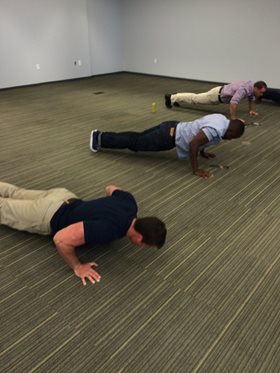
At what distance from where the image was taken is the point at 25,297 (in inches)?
71.2

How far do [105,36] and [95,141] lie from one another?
603 centimetres

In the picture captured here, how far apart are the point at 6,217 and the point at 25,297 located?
0.65 metres

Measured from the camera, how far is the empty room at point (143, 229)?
5.11ft

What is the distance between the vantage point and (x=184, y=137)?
325 centimetres

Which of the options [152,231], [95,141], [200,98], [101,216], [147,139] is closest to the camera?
[152,231]

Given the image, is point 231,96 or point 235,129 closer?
point 235,129

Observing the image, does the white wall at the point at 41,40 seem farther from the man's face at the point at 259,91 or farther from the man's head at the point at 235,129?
the man's head at the point at 235,129

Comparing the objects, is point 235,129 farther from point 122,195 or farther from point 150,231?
point 150,231

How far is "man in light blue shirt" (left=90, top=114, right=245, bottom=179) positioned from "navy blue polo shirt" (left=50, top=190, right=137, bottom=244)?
48.3 inches

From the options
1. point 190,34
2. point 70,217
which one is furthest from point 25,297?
point 190,34

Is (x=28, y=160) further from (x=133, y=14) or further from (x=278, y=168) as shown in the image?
(x=133, y=14)

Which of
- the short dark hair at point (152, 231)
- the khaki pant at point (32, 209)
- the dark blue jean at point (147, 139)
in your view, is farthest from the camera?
the dark blue jean at point (147, 139)

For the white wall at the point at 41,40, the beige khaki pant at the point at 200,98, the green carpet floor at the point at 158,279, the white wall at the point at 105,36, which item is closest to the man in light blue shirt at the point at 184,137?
the green carpet floor at the point at 158,279

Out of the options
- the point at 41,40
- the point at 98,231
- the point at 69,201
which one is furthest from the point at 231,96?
the point at 41,40
